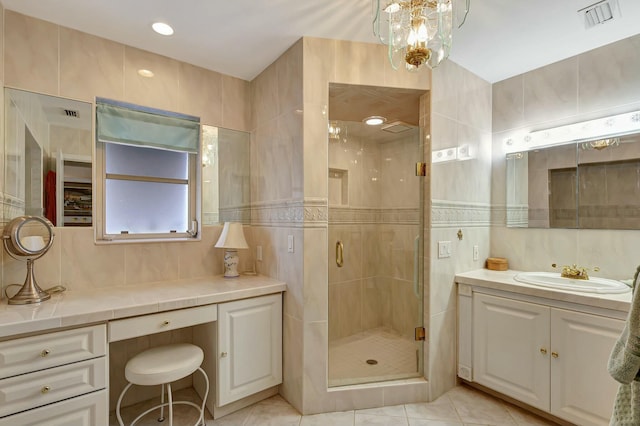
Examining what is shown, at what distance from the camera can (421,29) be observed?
4.30 feet

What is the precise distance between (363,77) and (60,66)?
6.29 ft

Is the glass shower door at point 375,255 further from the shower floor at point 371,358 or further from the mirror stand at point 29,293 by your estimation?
the mirror stand at point 29,293

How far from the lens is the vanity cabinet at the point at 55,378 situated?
1.37 metres

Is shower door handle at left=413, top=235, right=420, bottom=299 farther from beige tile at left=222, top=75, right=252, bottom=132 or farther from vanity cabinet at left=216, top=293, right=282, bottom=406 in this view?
beige tile at left=222, top=75, right=252, bottom=132

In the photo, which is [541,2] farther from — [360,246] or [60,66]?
[60,66]

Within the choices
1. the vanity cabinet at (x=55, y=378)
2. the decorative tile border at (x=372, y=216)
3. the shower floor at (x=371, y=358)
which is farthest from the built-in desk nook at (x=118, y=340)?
the decorative tile border at (x=372, y=216)

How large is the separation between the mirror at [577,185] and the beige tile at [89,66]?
3088mm

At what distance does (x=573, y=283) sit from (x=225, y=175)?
2679mm

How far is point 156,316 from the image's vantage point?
1.73 m

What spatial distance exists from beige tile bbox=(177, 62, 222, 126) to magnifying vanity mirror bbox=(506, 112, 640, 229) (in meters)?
2.49

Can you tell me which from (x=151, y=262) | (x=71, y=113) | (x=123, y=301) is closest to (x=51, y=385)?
(x=123, y=301)

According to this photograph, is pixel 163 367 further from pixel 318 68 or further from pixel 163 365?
pixel 318 68

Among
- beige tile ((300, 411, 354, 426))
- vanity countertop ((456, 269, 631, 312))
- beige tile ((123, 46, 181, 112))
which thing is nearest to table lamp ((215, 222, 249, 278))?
beige tile ((123, 46, 181, 112))

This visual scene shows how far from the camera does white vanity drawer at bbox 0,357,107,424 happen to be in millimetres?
1362
